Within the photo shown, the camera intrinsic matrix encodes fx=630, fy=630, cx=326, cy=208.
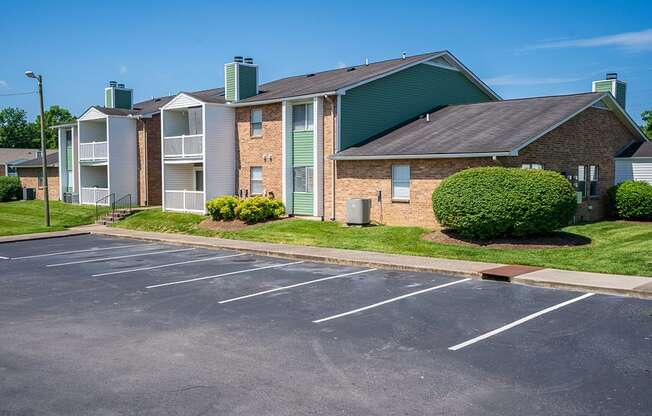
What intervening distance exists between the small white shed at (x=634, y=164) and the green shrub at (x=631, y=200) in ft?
4.26

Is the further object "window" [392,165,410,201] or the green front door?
the green front door

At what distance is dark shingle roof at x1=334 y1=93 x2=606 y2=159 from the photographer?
21234mm

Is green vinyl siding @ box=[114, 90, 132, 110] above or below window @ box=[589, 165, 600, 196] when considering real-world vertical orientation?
above

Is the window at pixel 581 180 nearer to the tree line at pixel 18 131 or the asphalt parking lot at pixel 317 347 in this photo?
the asphalt parking lot at pixel 317 347

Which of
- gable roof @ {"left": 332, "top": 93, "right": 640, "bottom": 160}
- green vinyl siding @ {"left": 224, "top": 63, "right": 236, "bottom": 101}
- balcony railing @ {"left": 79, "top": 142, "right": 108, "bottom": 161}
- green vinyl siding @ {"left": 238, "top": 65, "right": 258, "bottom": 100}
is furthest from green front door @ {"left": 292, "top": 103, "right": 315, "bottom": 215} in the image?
balcony railing @ {"left": 79, "top": 142, "right": 108, "bottom": 161}

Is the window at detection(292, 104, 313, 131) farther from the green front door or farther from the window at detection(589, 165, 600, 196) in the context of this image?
the window at detection(589, 165, 600, 196)

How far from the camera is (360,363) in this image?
27.2 feet

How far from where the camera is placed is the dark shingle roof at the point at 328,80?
87.9ft

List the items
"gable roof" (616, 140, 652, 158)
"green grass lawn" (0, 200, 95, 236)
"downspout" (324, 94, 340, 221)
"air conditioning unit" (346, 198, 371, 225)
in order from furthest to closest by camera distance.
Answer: "green grass lawn" (0, 200, 95, 236) < "gable roof" (616, 140, 652, 158) < "downspout" (324, 94, 340, 221) < "air conditioning unit" (346, 198, 371, 225)

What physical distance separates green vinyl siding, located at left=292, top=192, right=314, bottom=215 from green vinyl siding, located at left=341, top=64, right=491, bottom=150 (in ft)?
8.66

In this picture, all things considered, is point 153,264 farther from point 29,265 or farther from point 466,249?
point 466,249

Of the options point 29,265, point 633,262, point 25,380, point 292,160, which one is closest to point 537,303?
point 633,262

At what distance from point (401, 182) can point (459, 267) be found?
823 centimetres

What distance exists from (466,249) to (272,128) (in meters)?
12.9
